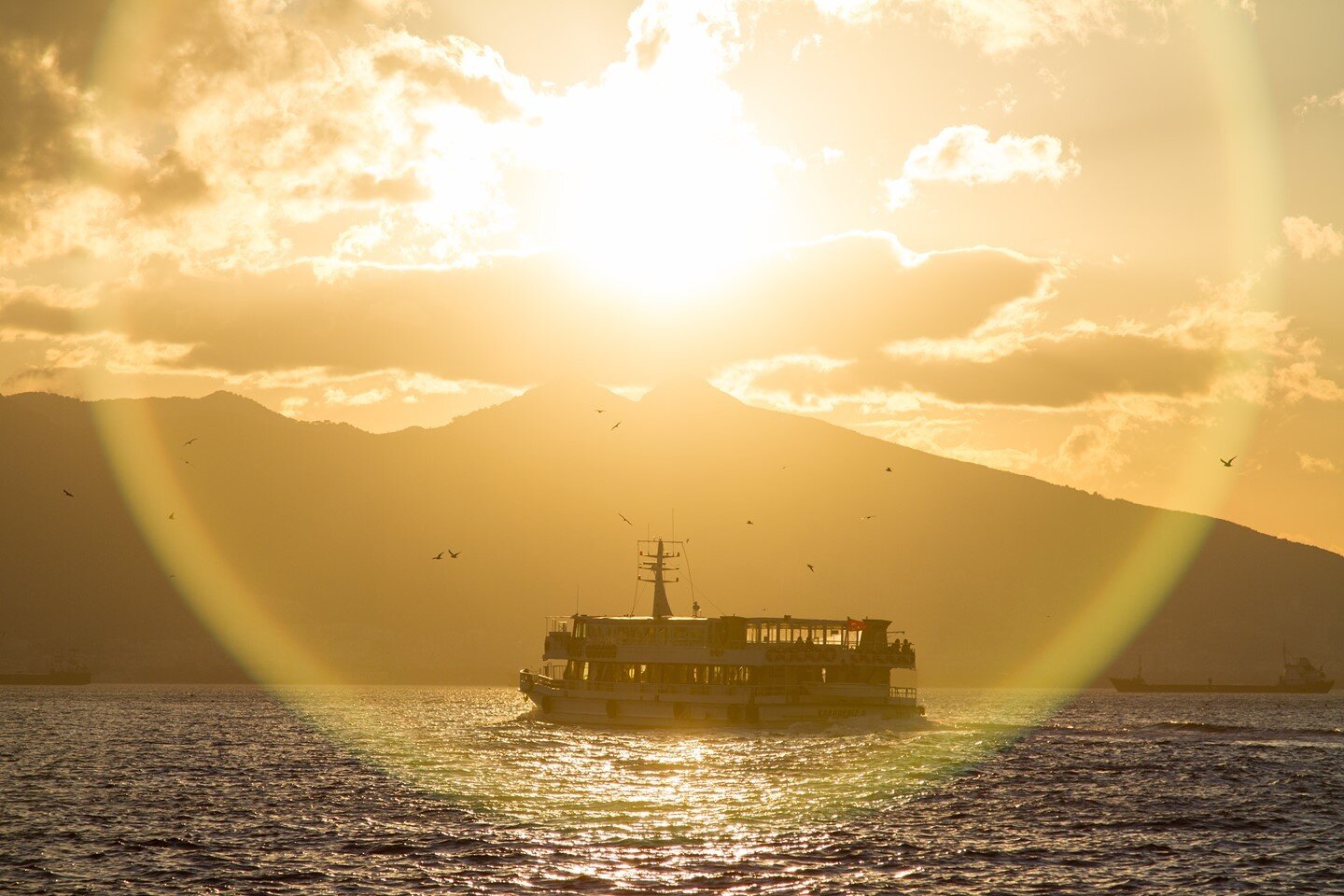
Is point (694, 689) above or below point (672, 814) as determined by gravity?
above

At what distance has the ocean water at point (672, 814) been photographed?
44250 mm

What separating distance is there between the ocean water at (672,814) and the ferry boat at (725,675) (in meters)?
5.20

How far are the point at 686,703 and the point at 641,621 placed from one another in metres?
9.10

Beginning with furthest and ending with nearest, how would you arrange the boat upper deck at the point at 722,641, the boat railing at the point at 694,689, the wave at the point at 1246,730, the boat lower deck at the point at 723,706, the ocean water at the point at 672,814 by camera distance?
the wave at the point at 1246,730 < the boat upper deck at the point at 722,641 < the boat railing at the point at 694,689 < the boat lower deck at the point at 723,706 < the ocean water at the point at 672,814

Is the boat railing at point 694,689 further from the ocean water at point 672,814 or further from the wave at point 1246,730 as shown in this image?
the wave at point 1246,730

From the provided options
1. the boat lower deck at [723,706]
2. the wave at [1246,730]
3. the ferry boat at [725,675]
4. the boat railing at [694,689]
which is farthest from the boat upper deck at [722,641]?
the wave at [1246,730]

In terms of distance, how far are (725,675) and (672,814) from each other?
179 ft

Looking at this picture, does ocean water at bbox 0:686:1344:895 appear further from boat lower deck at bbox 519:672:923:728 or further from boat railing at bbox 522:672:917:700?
boat railing at bbox 522:672:917:700

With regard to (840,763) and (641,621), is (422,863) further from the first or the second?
(641,621)

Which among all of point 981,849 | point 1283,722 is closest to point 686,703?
point 981,849

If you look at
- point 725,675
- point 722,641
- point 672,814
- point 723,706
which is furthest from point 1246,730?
point 672,814

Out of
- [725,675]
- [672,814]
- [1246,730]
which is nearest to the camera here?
[672,814]

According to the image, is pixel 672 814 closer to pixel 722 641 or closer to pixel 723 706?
pixel 723 706

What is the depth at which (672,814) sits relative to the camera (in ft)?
188
